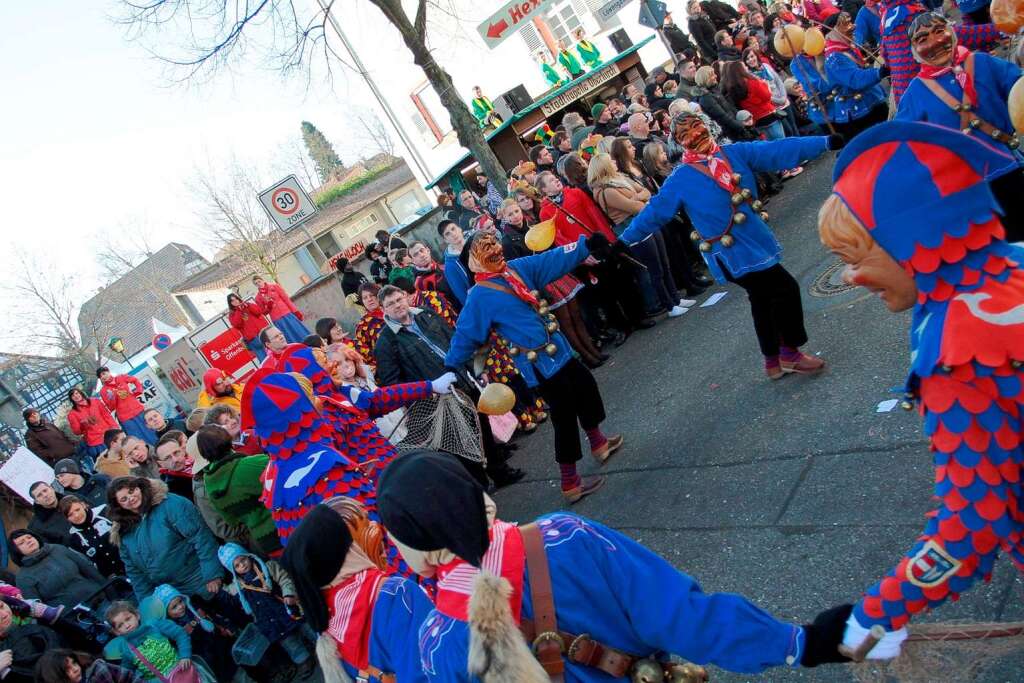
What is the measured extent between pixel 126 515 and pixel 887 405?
5.32 metres

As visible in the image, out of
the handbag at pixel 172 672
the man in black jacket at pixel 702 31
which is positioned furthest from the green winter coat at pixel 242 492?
the man in black jacket at pixel 702 31

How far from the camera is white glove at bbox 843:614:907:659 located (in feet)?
6.13

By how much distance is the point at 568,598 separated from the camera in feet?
6.21

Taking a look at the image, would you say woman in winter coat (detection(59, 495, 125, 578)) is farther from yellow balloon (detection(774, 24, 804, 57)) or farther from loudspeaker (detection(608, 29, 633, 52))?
loudspeaker (detection(608, 29, 633, 52))

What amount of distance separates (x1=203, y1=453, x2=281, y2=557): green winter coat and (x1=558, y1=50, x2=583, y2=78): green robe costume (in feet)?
61.5

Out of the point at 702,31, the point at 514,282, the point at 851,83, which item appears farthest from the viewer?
the point at 702,31

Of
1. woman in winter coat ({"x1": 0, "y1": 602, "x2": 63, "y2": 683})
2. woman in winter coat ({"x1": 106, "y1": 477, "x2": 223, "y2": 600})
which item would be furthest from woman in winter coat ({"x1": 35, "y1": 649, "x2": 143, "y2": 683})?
woman in winter coat ({"x1": 106, "y1": 477, "x2": 223, "y2": 600})

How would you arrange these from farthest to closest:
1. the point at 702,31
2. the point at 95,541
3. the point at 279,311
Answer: the point at 702,31 < the point at 279,311 < the point at 95,541

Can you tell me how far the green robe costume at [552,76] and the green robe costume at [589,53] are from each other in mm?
923

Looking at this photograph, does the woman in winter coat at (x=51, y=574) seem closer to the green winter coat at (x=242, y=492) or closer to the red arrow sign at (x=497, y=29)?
the green winter coat at (x=242, y=492)

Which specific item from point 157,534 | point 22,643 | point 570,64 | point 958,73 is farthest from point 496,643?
point 570,64

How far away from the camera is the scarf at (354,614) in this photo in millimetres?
2283

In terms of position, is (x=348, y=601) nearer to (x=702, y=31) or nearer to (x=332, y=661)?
(x=332, y=661)

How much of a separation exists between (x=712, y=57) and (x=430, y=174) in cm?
1152
